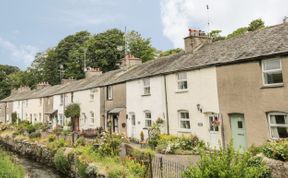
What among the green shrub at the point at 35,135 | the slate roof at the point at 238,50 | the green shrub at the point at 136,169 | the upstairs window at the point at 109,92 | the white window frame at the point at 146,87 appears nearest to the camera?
the green shrub at the point at 136,169

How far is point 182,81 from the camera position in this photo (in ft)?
66.6

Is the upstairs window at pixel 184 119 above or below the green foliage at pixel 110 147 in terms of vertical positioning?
above

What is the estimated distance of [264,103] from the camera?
1489 centimetres

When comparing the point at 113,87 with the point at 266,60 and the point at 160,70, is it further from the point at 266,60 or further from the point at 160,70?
the point at 266,60

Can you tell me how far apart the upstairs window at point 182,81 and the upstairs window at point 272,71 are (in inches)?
241

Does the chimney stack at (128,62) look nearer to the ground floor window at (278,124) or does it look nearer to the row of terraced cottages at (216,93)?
the row of terraced cottages at (216,93)

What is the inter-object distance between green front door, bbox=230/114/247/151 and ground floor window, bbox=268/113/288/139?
168cm

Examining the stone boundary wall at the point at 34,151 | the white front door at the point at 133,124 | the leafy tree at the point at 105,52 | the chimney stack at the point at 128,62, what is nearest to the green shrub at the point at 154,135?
the white front door at the point at 133,124

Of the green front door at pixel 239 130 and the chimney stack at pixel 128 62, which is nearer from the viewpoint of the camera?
the green front door at pixel 239 130

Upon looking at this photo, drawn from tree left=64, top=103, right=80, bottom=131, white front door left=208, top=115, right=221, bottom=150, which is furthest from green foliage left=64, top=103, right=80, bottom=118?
white front door left=208, top=115, right=221, bottom=150

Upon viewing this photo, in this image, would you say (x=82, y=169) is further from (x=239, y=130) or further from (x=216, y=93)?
(x=239, y=130)

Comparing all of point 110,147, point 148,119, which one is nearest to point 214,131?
point 110,147

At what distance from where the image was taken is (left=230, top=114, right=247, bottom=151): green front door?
16109mm

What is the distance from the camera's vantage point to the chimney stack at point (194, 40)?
23.3m
